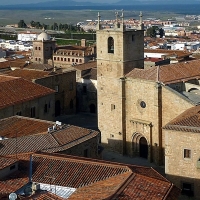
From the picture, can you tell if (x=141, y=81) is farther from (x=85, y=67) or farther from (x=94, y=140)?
(x=85, y=67)

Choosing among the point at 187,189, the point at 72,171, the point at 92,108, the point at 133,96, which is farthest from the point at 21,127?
the point at 92,108

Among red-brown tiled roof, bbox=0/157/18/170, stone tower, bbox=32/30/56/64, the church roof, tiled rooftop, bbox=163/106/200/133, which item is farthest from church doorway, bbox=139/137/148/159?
stone tower, bbox=32/30/56/64

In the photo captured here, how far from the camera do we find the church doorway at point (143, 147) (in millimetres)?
33572

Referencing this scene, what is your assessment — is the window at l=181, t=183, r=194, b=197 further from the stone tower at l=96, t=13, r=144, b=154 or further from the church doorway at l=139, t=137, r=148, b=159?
the stone tower at l=96, t=13, r=144, b=154

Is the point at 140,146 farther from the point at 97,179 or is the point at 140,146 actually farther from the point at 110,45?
the point at 97,179

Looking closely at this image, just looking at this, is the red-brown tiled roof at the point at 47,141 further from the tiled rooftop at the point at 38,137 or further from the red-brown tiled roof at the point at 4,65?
the red-brown tiled roof at the point at 4,65

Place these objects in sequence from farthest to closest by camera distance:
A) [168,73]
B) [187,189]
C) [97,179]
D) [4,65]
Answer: [4,65] → [168,73] → [187,189] → [97,179]

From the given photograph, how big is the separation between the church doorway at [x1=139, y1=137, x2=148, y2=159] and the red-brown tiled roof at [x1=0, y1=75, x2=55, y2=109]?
740cm

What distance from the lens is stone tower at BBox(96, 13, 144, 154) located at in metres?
34.5

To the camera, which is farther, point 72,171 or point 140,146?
point 140,146

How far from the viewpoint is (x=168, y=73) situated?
109 feet

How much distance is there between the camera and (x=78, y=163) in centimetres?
1911

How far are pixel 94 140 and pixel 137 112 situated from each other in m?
8.86

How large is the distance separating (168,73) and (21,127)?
443 inches
